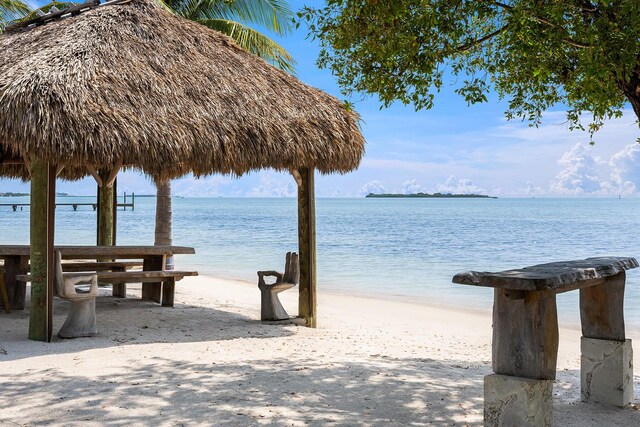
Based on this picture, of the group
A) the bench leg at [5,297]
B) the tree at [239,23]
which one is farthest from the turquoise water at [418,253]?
the bench leg at [5,297]

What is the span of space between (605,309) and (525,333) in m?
1.23

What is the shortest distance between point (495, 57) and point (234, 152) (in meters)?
2.51

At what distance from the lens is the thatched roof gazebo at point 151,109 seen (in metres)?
5.77

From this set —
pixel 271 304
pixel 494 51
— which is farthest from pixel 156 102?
pixel 494 51

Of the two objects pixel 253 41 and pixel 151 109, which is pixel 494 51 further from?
pixel 253 41

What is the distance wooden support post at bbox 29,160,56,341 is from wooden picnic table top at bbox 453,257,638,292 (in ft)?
13.4

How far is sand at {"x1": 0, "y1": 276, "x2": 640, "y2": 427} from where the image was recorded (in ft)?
13.2

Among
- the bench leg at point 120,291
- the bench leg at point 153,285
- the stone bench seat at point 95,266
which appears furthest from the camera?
the bench leg at point 120,291

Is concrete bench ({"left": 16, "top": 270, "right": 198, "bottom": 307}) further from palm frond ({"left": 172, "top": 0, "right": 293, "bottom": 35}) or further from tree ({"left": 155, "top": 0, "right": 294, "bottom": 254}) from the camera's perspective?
palm frond ({"left": 172, "top": 0, "right": 293, "bottom": 35})

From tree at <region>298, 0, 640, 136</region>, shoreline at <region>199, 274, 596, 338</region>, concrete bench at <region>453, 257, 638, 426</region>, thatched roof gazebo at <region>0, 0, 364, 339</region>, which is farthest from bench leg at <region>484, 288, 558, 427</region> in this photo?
shoreline at <region>199, 274, 596, 338</region>

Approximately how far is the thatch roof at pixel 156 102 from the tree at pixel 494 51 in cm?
132

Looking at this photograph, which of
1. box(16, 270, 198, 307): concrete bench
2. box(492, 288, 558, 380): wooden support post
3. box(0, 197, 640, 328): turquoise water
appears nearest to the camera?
box(492, 288, 558, 380): wooden support post

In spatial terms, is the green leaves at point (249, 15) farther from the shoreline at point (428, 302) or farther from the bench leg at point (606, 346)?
the bench leg at point (606, 346)

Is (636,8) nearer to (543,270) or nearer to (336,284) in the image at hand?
(543,270)
